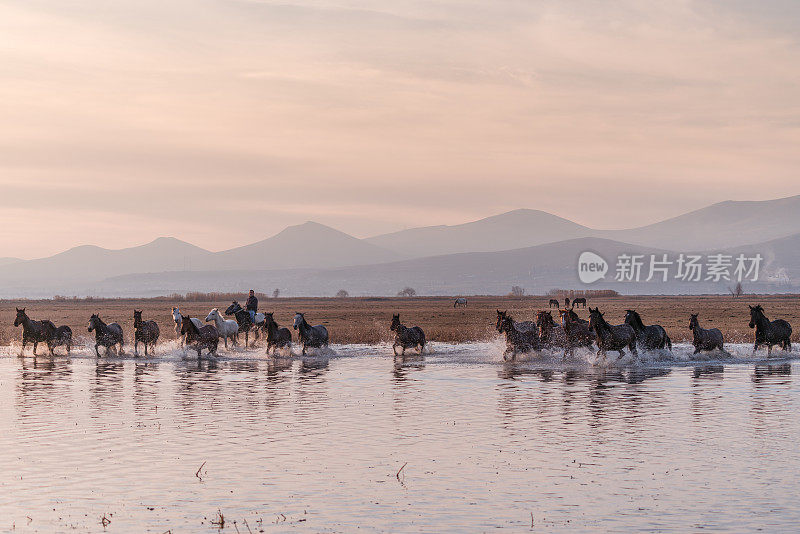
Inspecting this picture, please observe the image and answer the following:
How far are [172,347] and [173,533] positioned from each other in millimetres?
30925

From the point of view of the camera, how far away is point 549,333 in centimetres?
3647

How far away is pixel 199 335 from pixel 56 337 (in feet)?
21.4

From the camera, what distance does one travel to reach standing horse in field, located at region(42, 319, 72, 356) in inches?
1575

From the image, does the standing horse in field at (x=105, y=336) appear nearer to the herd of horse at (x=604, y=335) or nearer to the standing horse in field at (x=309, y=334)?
the standing horse in field at (x=309, y=334)

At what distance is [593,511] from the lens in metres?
12.9

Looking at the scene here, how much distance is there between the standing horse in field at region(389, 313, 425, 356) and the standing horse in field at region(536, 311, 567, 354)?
5512 millimetres

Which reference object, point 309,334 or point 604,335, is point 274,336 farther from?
point 604,335

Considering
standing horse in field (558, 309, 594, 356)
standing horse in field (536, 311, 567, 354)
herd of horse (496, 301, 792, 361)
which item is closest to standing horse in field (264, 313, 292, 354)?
herd of horse (496, 301, 792, 361)

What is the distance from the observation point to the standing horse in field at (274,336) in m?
38.4

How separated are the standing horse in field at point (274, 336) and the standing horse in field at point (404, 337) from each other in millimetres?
4264

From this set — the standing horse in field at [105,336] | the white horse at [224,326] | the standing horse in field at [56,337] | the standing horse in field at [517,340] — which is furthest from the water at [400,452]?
the white horse at [224,326]

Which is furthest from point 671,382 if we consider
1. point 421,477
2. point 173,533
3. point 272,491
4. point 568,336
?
point 173,533

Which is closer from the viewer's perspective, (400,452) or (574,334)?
(400,452)

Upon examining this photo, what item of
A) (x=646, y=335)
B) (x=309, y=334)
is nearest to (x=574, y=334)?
(x=646, y=335)
